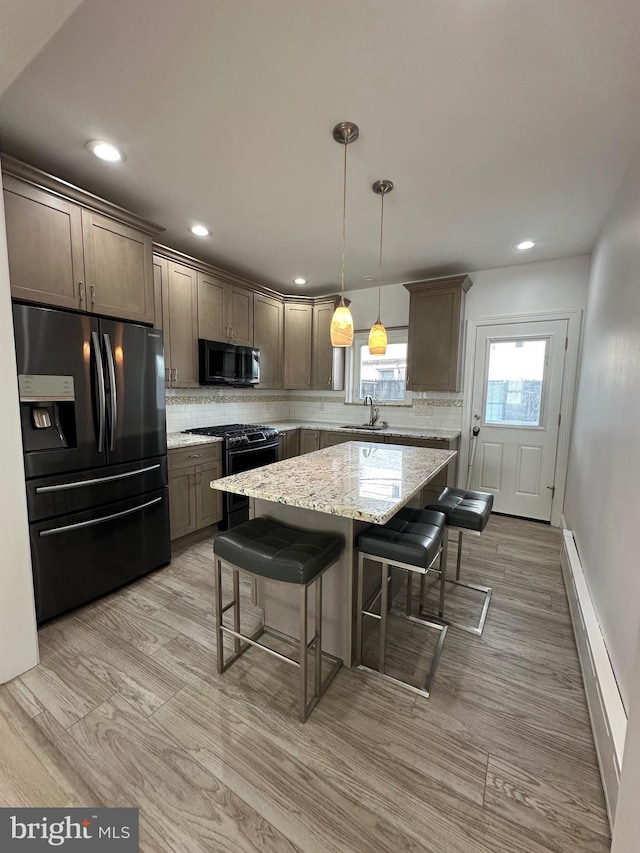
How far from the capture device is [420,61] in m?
1.37

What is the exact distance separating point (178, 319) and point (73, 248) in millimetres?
1060

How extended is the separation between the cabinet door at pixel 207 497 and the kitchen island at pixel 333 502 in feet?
4.14

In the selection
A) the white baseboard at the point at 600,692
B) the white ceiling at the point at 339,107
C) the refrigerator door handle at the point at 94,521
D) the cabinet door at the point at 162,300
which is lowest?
the white baseboard at the point at 600,692

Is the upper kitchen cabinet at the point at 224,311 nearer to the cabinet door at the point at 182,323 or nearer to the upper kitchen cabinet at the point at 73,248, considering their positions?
the cabinet door at the point at 182,323

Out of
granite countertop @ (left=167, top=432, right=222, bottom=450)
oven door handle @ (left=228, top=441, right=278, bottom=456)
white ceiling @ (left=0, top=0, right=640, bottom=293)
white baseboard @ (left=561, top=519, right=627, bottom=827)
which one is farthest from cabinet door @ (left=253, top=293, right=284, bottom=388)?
white baseboard @ (left=561, top=519, right=627, bottom=827)

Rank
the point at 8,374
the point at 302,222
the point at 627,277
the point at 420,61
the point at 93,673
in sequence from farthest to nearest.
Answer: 1. the point at 302,222
2. the point at 627,277
3. the point at 93,673
4. the point at 8,374
5. the point at 420,61

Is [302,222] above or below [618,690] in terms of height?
above

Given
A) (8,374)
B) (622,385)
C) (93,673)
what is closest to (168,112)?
(8,374)

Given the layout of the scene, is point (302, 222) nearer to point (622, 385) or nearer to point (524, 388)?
point (622, 385)

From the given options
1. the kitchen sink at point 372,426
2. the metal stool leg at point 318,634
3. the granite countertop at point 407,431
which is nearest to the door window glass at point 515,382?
the granite countertop at point 407,431

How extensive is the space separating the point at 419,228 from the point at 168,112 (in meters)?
1.94

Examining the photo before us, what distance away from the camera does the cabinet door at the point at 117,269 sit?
2148 mm

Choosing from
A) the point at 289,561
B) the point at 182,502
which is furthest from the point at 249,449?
the point at 289,561

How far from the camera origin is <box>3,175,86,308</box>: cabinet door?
1821mm
